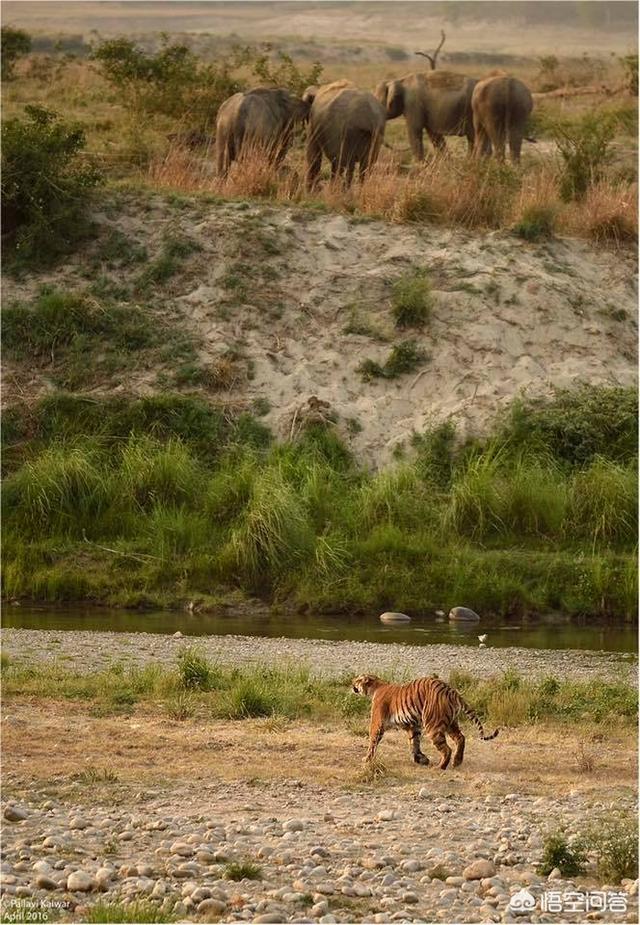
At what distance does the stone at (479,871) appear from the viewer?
7.03 metres

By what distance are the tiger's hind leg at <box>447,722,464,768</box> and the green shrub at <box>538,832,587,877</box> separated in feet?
6.23

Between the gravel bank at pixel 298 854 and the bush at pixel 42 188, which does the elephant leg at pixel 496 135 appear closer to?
the bush at pixel 42 188

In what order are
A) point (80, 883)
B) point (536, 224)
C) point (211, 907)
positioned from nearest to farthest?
point (211, 907) → point (80, 883) → point (536, 224)

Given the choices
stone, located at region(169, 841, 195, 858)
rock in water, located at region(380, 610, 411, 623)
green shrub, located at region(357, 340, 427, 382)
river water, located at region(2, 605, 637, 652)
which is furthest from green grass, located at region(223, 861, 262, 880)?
green shrub, located at region(357, 340, 427, 382)

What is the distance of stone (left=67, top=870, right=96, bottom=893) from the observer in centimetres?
671

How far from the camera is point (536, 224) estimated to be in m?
23.3

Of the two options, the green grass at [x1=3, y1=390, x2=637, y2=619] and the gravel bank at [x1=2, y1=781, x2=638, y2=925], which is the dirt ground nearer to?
the gravel bank at [x1=2, y1=781, x2=638, y2=925]

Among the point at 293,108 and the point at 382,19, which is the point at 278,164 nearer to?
the point at 293,108

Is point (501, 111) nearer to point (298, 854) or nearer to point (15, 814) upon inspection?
point (15, 814)

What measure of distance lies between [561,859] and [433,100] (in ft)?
75.2

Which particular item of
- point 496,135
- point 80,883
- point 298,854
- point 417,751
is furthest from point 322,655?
point 496,135

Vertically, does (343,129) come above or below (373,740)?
above

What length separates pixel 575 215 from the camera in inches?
947

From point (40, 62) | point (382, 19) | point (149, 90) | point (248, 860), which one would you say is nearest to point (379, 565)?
point (248, 860)
